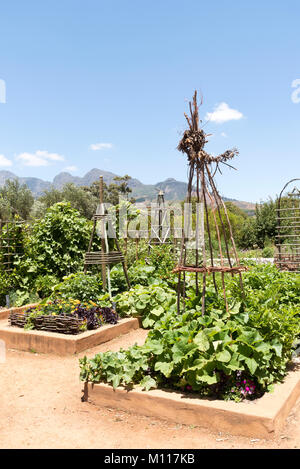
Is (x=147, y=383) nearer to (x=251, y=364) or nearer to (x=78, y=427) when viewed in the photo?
(x=78, y=427)

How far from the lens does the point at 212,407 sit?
309cm

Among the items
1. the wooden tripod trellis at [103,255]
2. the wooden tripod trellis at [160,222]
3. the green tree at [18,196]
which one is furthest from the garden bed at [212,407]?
the green tree at [18,196]

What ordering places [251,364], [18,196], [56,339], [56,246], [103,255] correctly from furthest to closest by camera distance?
[18,196], [56,246], [103,255], [56,339], [251,364]

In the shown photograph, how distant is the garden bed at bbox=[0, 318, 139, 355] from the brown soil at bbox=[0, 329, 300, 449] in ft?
2.42

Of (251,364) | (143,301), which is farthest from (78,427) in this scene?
(143,301)

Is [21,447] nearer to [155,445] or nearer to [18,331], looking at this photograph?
[155,445]

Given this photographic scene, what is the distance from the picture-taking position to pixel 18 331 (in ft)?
18.8

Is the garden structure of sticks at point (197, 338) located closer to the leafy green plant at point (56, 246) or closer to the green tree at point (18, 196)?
the leafy green plant at point (56, 246)

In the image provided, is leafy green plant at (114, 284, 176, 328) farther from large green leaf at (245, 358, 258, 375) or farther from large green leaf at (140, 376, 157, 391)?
large green leaf at (245, 358, 258, 375)

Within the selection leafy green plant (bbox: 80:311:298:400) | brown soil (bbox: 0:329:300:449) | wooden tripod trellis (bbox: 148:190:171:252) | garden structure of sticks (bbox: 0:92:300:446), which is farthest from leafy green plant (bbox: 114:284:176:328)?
wooden tripod trellis (bbox: 148:190:171:252)

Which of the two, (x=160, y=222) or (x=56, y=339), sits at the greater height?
(x=160, y=222)

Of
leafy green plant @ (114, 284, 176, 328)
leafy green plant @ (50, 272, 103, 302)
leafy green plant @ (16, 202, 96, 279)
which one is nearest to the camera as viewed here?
leafy green plant @ (114, 284, 176, 328)

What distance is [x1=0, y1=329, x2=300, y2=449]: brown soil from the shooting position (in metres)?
2.95

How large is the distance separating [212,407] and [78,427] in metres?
1.15
